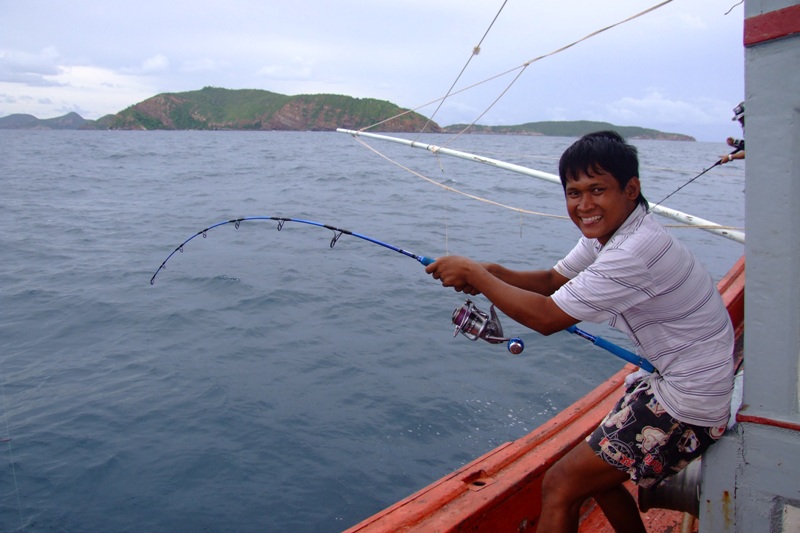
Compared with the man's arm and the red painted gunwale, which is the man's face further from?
the red painted gunwale

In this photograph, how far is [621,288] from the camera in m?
2.00

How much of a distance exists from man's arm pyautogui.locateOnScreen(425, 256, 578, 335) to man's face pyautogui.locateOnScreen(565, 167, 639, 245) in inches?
12.7

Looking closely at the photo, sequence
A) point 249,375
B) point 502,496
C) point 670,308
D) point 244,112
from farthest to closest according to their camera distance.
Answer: point 244,112 < point 249,375 < point 502,496 < point 670,308

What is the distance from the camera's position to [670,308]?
6.70ft

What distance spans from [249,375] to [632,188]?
5064mm

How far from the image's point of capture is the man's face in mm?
2143

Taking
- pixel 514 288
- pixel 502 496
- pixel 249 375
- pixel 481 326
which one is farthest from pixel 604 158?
pixel 249 375

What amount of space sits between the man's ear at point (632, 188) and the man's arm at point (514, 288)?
0.46m

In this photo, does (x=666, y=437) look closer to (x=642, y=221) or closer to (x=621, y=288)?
(x=621, y=288)

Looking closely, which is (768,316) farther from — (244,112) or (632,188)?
(244,112)

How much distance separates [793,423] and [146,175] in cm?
2613

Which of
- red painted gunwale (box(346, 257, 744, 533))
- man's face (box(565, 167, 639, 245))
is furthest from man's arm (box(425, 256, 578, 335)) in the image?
red painted gunwale (box(346, 257, 744, 533))

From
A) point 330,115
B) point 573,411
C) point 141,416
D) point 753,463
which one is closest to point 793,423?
point 753,463

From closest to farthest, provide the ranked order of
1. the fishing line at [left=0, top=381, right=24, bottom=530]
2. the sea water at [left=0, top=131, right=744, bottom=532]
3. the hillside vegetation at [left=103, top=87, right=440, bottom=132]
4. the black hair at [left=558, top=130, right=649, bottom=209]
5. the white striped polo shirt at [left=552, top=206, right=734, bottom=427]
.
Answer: the white striped polo shirt at [left=552, top=206, right=734, bottom=427] < the black hair at [left=558, top=130, right=649, bottom=209] < the fishing line at [left=0, top=381, right=24, bottom=530] < the sea water at [left=0, top=131, right=744, bottom=532] < the hillside vegetation at [left=103, top=87, right=440, bottom=132]
